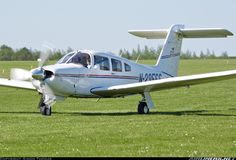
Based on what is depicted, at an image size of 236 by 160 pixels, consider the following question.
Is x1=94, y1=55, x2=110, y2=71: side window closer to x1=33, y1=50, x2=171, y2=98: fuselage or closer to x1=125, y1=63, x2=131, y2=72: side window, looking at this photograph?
x1=33, y1=50, x2=171, y2=98: fuselage

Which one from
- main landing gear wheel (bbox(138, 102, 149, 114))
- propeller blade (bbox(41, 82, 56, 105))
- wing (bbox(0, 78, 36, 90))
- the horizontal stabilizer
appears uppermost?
the horizontal stabilizer

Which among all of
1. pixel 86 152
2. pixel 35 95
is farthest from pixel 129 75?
pixel 35 95

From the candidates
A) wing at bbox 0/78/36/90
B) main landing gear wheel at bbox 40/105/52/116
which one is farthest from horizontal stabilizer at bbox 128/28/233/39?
main landing gear wheel at bbox 40/105/52/116

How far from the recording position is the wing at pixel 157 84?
23719 mm

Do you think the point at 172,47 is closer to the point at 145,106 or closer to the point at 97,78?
the point at 145,106

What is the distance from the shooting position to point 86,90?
2455cm

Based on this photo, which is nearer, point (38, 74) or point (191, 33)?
point (38, 74)

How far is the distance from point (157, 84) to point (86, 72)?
2.41m

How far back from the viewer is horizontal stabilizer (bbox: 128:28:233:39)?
86.7 ft

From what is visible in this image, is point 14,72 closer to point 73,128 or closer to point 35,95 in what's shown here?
point 73,128

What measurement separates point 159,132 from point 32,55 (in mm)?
99767

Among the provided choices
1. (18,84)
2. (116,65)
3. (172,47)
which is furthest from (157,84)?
(18,84)

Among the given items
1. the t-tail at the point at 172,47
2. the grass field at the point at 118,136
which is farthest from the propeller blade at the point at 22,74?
the t-tail at the point at 172,47

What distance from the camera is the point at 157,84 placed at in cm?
2430
